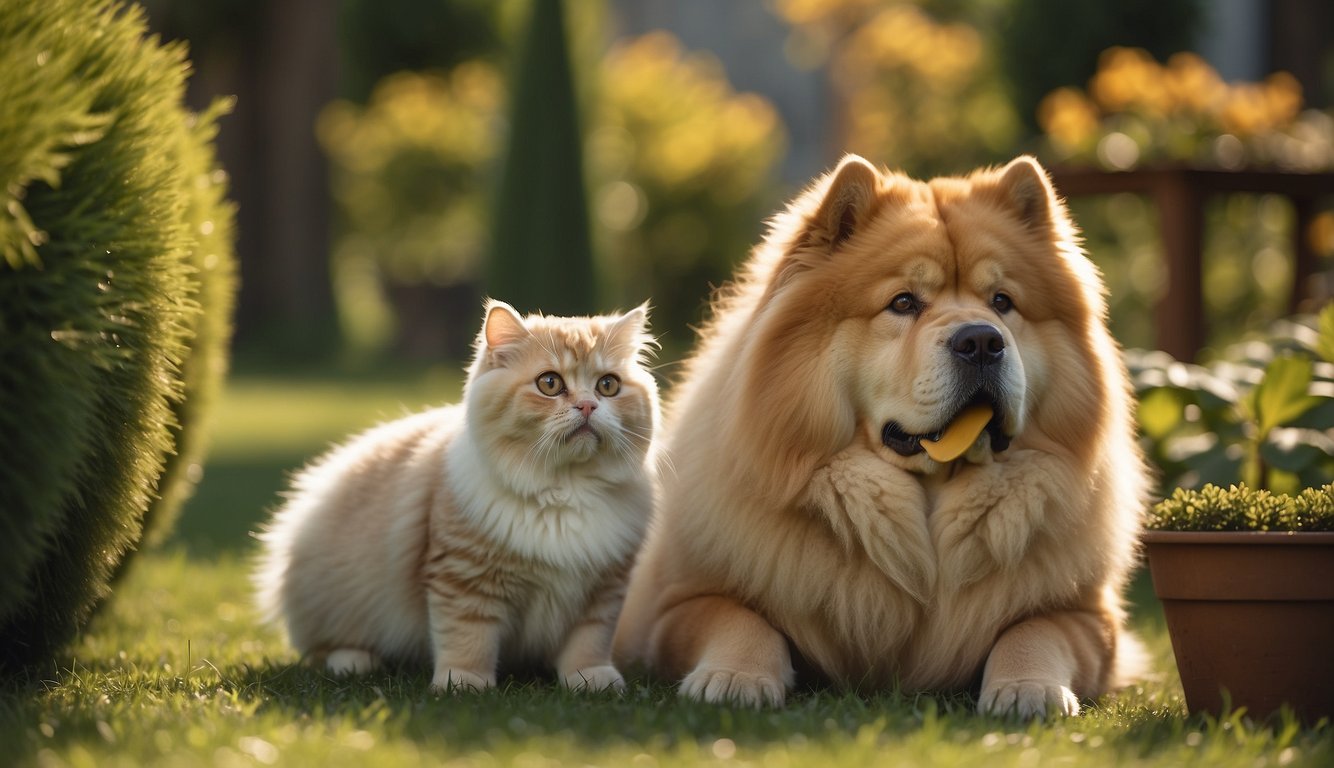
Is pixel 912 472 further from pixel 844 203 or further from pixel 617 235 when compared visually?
pixel 617 235

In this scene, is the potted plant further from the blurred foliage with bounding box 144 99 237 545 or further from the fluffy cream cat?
the blurred foliage with bounding box 144 99 237 545

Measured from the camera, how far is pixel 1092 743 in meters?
2.56

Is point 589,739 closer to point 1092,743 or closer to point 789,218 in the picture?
point 1092,743

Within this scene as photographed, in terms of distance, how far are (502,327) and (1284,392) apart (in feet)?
7.68

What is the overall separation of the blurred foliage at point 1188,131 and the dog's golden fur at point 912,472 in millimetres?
3502

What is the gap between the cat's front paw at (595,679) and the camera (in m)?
3.07

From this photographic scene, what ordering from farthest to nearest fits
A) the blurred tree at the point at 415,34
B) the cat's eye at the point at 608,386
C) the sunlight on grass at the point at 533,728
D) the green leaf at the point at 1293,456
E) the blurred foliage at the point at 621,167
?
the blurred tree at the point at 415,34 < the blurred foliage at the point at 621,167 < the green leaf at the point at 1293,456 < the cat's eye at the point at 608,386 < the sunlight on grass at the point at 533,728

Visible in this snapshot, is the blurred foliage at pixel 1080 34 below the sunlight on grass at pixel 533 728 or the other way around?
the other way around

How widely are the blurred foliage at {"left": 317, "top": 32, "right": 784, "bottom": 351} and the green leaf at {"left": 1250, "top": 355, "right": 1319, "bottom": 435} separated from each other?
10.6 metres

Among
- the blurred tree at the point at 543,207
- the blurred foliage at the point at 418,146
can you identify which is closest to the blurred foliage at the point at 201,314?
the blurred tree at the point at 543,207

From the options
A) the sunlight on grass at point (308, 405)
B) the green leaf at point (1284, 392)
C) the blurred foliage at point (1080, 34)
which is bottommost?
the sunlight on grass at point (308, 405)

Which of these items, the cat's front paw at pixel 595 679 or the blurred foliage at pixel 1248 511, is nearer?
the blurred foliage at pixel 1248 511

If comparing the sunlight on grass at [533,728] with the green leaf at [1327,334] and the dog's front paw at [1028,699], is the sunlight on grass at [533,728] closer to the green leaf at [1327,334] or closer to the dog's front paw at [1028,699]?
the dog's front paw at [1028,699]

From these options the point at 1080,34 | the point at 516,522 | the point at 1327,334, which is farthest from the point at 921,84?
the point at 516,522
